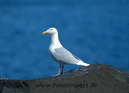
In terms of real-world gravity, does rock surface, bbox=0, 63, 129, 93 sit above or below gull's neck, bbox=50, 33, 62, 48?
below

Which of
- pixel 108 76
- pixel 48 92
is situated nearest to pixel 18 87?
pixel 48 92

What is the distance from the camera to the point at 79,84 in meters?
4.41

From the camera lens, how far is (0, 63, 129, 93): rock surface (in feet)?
14.1

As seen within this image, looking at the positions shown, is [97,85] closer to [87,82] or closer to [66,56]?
[87,82]

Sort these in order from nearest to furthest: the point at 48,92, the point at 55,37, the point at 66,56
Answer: the point at 48,92, the point at 66,56, the point at 55,37

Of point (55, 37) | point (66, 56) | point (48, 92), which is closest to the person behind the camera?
point (48, 92)

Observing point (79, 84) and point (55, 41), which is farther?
point (55, 41)

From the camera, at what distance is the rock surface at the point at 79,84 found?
4297 mm

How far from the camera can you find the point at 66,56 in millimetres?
5566

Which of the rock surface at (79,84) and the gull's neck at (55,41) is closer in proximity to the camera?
the rock surface at (79,84)

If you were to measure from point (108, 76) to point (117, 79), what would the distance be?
174mm

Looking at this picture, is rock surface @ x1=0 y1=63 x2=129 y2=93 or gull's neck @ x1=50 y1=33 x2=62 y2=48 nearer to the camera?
Result: rock surface @ x1=0 y1=63 x2=129 y2=93

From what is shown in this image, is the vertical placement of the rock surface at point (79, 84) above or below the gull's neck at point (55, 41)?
below

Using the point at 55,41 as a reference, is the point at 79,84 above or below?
below
